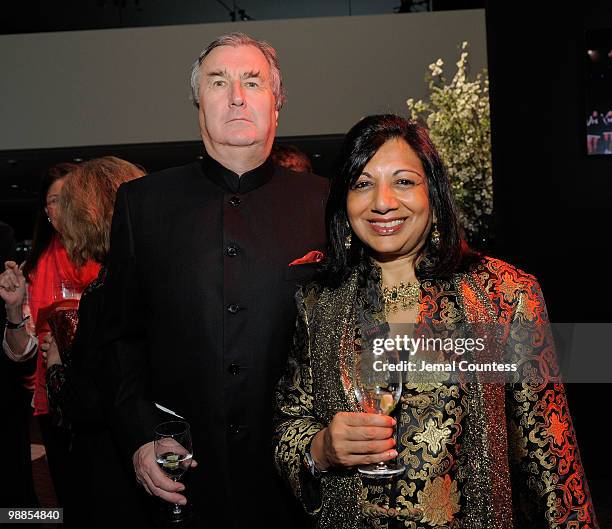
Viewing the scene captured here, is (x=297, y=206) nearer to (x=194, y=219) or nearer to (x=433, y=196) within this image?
(x=194, y=219)

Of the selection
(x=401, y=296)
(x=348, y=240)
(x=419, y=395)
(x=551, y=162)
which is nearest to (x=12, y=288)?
(x=348, y=240)

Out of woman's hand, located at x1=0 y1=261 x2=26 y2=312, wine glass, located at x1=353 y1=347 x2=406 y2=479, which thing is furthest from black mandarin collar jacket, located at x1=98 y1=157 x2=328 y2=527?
woman's hand, located at x1=0 y1=261 x2=26 y2=312

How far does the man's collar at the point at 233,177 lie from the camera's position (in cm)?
191

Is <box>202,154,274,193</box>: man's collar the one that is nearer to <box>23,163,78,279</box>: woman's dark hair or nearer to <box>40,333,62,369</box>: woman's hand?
<box>40,333,62,369</box>: woman's hand

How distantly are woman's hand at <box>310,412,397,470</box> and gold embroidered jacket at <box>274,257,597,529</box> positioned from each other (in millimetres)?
115

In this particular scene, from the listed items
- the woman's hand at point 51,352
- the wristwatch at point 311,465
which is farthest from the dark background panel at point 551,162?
the wristwatch at point 311,465

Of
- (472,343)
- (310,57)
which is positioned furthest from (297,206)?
(310,57)

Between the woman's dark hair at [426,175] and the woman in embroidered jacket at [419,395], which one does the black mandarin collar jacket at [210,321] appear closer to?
the woman in embroidered jacket at [419,395]

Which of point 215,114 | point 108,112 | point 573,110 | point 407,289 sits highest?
point 108,112

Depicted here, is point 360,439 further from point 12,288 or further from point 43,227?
point 43,227

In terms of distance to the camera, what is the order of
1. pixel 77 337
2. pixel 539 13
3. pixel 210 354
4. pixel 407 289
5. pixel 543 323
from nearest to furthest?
pixel 543 323, pixel 407 289, pixel 210 354, pixel 77 337, pixel 539 13

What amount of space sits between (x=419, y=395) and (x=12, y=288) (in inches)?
69.7

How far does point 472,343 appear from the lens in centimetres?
150

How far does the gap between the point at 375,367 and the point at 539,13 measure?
2.89 meters
